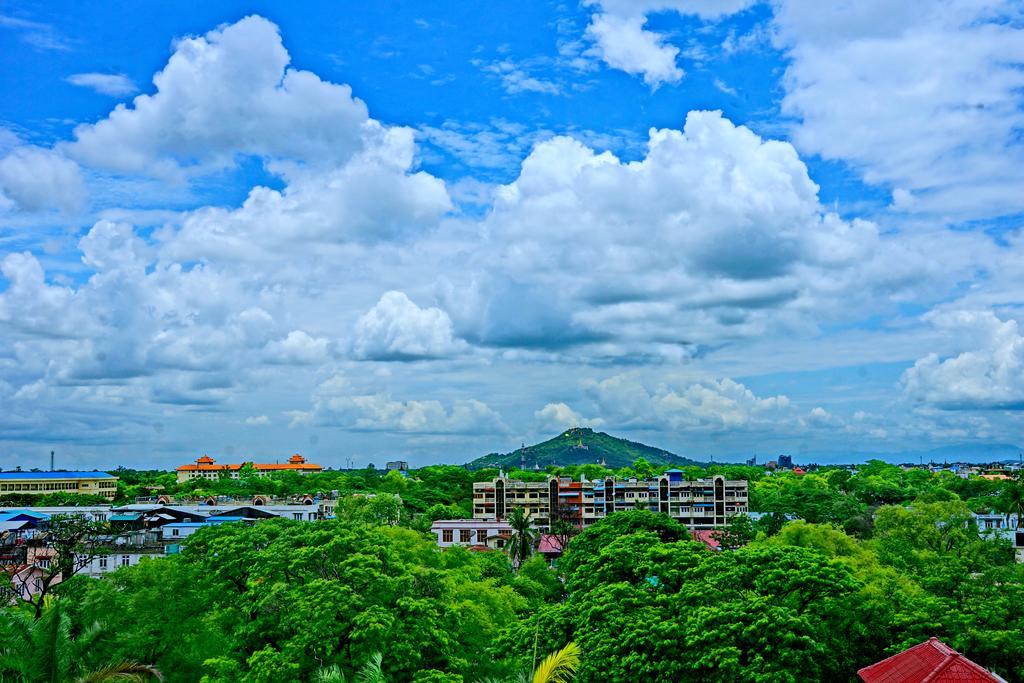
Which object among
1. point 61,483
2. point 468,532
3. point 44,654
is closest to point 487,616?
point 44,654

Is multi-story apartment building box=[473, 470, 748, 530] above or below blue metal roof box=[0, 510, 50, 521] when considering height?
below

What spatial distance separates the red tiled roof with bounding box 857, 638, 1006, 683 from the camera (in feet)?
73.9

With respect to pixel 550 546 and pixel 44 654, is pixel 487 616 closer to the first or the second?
pixel 44 654

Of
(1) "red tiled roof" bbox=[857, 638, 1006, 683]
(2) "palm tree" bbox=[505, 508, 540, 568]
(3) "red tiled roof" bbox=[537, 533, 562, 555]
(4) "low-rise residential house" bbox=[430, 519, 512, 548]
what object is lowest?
(3) "red tiled roof" bbox=[537, 533, 562, 555]

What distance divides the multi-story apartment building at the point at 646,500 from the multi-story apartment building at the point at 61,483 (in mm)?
73618

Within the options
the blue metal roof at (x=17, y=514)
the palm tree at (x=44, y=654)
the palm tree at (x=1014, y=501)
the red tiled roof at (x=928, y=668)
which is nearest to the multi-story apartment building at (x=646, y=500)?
the palm tree at (x=1014, y=501)

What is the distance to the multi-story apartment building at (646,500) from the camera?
106 meters

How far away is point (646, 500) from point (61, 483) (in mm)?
98126

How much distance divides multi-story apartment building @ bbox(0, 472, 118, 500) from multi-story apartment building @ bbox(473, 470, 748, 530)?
7362 centimetres

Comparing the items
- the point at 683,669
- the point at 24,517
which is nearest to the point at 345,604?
the point at 683,669

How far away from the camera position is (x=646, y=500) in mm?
106375

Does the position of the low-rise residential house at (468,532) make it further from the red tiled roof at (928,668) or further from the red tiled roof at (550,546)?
the red tiled roof at (928,668)

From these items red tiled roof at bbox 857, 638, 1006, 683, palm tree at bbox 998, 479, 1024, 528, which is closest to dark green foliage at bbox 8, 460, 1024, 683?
red tiled roof at bbox 857, 638, 1006, 683

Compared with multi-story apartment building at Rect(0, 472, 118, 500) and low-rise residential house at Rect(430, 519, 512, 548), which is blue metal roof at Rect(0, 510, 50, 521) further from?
multi-story apartment building at Rect(0, 472, 118, 500)
